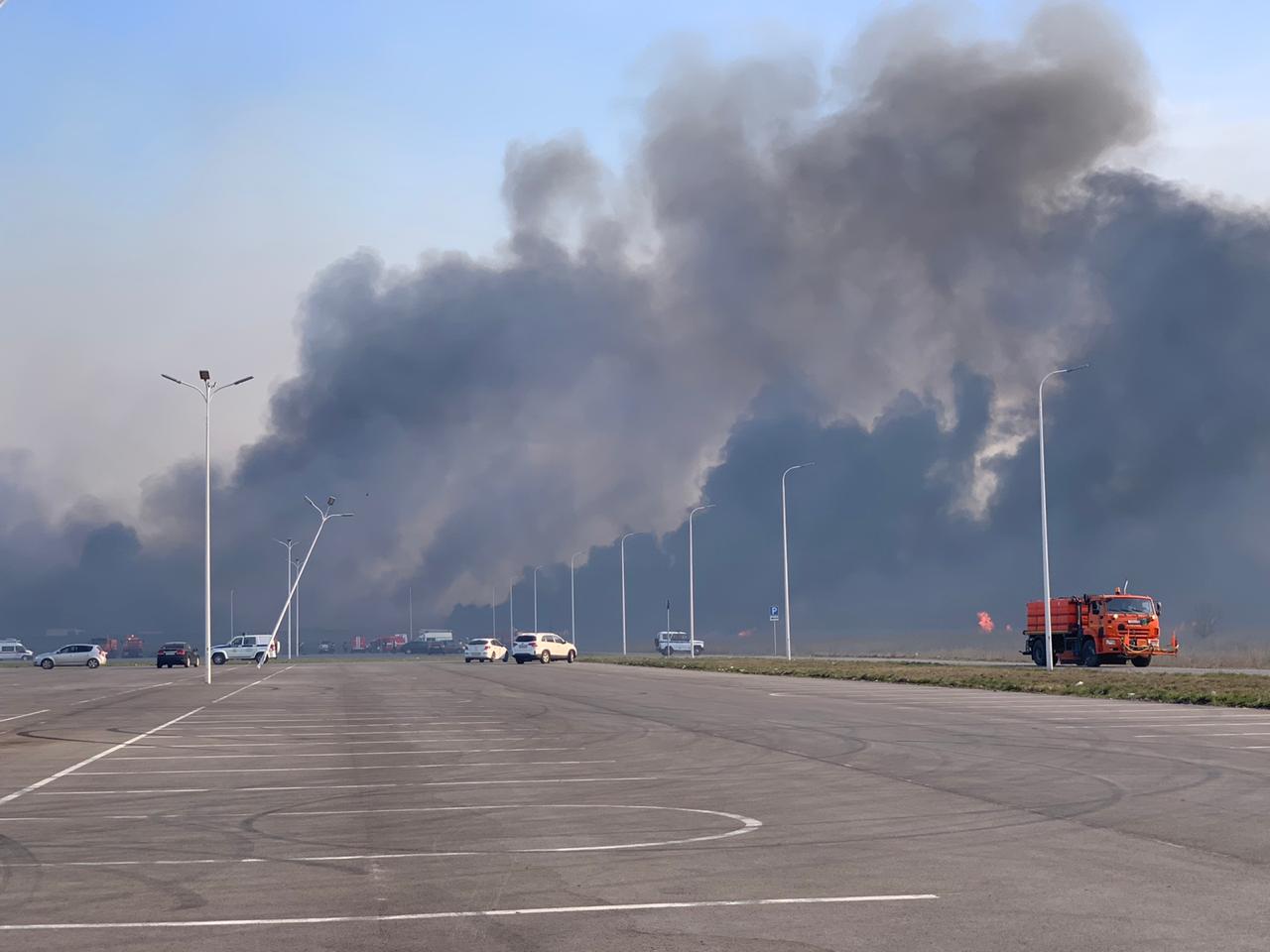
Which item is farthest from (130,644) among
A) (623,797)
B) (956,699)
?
(623,797)

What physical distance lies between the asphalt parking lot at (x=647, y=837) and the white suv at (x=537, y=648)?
6317 centimetres

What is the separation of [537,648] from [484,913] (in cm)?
8079

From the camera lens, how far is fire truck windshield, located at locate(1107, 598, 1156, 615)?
57281 mm

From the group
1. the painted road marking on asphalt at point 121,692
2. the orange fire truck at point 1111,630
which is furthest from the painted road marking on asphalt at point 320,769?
the orange fire truck at point 1111,630

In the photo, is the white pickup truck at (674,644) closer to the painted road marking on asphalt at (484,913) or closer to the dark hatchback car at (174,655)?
the dark hatchback car at (174,655)

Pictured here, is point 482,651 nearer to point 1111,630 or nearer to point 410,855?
point 1111,630

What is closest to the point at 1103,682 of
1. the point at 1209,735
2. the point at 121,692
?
the point at 1209,735

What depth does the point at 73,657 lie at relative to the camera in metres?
97.2

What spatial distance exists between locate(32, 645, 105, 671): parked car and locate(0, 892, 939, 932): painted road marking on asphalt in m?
94.3

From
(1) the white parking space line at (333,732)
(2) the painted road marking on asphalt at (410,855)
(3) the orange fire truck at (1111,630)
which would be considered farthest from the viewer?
(3) the orange fire truck at (1111,630)

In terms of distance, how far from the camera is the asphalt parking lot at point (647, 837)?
8.60 metres

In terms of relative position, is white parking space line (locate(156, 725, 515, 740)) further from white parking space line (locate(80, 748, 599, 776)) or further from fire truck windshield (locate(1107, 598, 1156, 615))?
fire truck windshield (locate(1107, 598, 1156, 615))

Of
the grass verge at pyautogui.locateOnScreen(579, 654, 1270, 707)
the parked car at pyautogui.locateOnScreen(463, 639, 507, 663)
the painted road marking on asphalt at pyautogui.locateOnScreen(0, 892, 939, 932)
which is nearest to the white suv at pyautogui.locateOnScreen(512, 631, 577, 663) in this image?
the parked car at pyautogui.locateOnScreen(463, 639, 507, 663)

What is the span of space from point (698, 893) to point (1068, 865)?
300 centimetres
